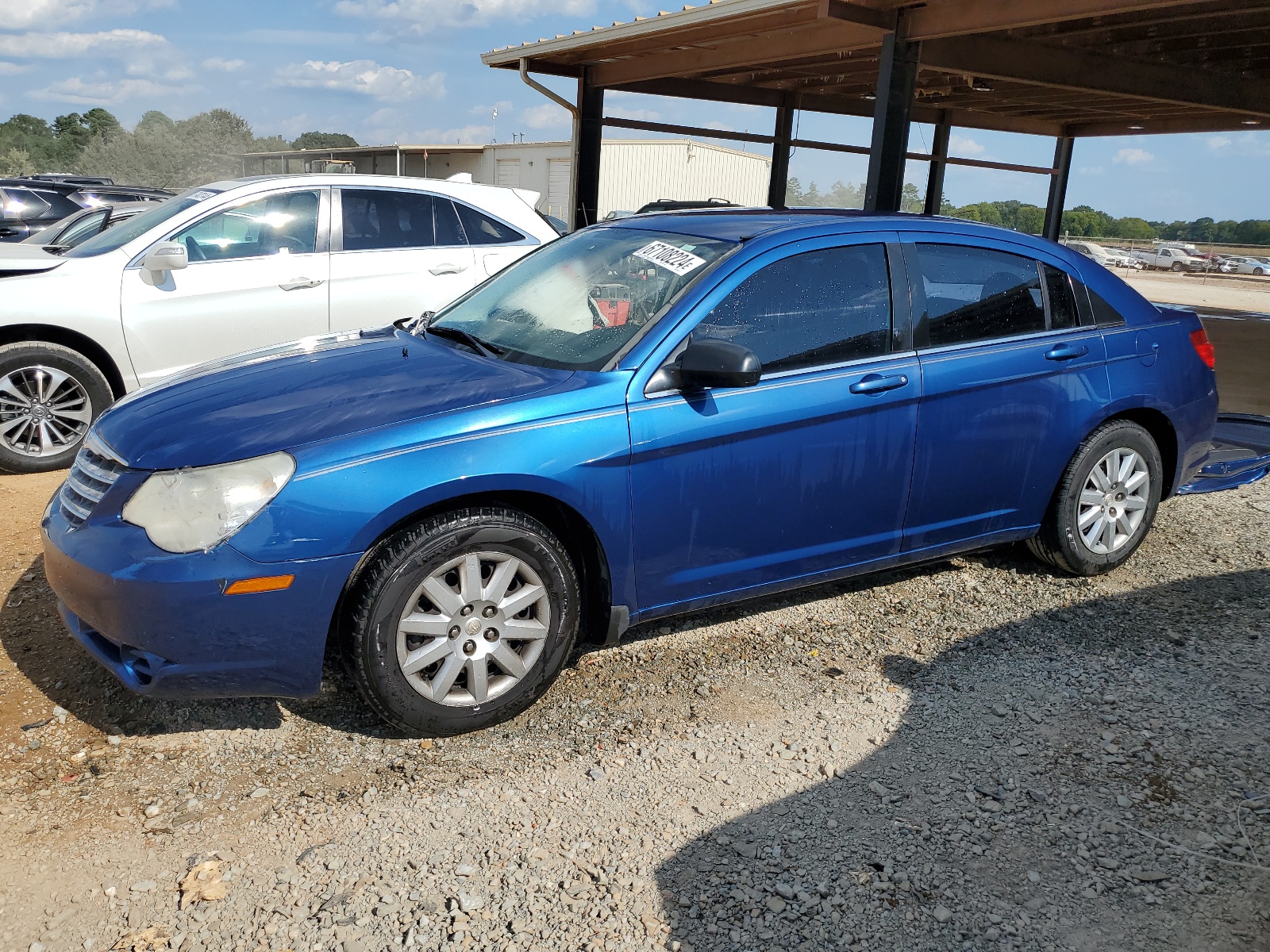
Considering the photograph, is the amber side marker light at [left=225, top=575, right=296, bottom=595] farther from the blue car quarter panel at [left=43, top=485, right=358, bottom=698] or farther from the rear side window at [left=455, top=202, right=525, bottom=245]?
the rear side window at [left=455, top=202, right=525, bottom=245]

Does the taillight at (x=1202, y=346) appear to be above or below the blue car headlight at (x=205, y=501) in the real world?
above

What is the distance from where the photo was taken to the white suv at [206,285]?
19.7 feet

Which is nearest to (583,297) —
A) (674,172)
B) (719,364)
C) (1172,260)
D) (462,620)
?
(719,364)

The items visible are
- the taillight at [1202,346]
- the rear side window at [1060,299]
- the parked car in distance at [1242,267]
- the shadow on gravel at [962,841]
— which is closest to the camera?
the shadow on gravel at [962,841]

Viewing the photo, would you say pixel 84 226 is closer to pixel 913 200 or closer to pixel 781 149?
pixel 781 149

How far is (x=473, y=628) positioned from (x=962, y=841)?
1.57 meters

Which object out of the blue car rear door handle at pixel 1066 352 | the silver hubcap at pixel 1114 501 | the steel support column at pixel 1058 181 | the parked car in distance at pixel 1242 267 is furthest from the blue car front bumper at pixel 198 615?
the parked car in distance at pixel 1242 267

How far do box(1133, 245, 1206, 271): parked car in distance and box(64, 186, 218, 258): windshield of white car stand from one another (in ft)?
142

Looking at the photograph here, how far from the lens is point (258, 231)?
641 cm

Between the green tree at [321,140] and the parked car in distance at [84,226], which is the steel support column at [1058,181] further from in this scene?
the green tree at [321,140]

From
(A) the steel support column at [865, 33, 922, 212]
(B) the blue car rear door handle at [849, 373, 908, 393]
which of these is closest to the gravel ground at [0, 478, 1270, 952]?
(B) the blue car rear door handle at [849, 373, 908, 393]

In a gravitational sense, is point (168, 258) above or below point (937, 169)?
below

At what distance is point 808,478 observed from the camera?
146 inches

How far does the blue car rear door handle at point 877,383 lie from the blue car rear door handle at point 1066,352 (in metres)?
0.86
